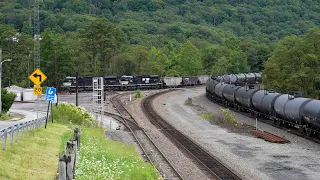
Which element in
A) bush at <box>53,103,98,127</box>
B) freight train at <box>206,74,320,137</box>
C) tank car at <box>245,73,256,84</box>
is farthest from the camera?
tank car at <box>245,73,256,84</box>

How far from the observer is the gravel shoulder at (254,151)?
2461cm

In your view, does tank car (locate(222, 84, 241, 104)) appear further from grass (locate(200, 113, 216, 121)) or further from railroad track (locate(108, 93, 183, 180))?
railroad track (locate(108, 93, 183, 180))

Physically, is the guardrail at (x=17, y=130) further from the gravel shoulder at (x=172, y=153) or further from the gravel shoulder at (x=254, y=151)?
the gravel shoulder at (x=254, y=151)

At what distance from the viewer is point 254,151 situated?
30875 mm

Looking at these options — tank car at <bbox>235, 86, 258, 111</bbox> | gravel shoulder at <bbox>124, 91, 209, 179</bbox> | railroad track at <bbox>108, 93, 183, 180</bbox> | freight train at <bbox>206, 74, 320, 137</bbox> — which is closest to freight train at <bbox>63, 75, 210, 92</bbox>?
railroad track at <bbox>108, 93, 183, 180</bbox>

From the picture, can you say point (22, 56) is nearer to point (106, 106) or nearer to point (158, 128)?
point (106, 106)

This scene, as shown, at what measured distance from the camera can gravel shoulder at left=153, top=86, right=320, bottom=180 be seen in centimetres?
2461

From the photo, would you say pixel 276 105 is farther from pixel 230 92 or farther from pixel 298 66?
pixel 298 66

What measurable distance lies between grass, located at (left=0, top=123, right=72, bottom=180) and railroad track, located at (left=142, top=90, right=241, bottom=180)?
7343 millimetres

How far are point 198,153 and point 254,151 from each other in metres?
3.62

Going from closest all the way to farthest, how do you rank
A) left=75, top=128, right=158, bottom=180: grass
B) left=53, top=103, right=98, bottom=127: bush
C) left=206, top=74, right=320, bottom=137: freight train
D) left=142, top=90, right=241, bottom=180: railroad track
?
left=75, top=128, right=158, bottom=180: grass → left=142, top=90, right=241, bottom=180: railroad track → left=206, top=74, right=320, bottom=137: freight train → left=53, top=103, right=98, bottom=127: bush

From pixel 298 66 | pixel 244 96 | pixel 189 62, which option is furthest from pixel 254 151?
pixel 189 62

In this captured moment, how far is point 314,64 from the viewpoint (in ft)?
204

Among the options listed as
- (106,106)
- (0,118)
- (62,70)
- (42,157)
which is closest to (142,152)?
(42,157)
